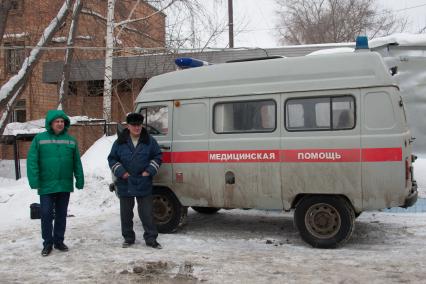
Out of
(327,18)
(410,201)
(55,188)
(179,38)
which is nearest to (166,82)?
(55,188)

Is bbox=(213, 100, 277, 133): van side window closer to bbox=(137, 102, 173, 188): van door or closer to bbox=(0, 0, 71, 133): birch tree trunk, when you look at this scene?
bbox=(137, 102, 173, 188): van door

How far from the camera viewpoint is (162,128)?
773cm

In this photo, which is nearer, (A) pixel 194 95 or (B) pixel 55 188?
(B) pixel 55 188

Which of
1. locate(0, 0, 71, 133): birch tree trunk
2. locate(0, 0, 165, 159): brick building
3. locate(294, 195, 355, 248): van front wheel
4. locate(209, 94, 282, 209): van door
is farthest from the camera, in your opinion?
locate(0, 0, 165, 159): brick building

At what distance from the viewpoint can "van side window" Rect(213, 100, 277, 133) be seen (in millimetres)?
6965

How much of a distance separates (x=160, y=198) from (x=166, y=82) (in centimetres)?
184

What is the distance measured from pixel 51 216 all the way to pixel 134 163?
1289 millimetres

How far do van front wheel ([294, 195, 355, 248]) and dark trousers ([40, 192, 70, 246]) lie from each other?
3.20 meters

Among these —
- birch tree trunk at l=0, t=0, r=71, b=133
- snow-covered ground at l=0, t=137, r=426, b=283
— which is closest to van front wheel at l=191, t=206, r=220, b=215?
snow-covered ground at l=0, t=137, r=426, b=283

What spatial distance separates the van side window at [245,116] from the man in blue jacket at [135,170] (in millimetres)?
1070

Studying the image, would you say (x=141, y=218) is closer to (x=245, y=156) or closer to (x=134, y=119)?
(x=134, y=119)

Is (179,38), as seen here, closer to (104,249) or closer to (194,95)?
(194,95)

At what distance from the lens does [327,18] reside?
35.2 meters

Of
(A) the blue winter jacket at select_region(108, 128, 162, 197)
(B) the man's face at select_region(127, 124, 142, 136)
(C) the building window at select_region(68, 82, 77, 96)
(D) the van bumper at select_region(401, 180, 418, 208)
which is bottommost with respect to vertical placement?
(D) the van bumper at select_region(401, 180, 418, 208)
